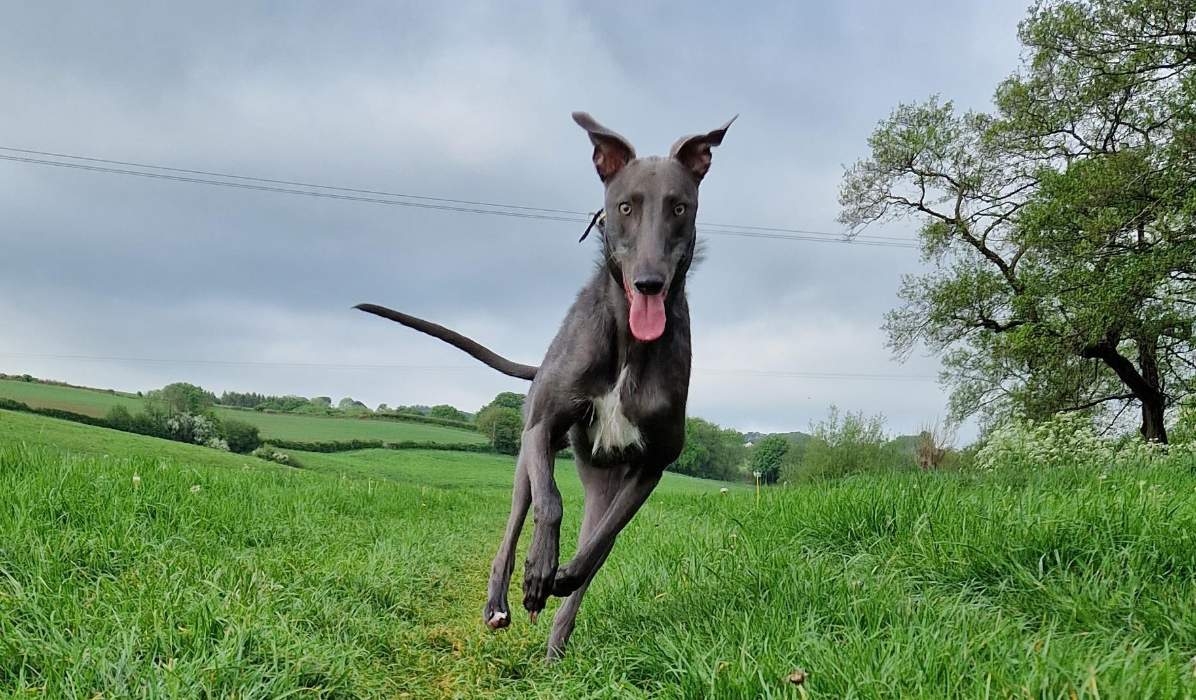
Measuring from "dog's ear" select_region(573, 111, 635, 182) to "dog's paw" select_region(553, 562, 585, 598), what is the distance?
1.56 meters

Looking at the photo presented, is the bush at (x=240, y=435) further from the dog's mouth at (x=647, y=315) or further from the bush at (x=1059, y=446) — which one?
the dog's mouth at (x=647, y=315)

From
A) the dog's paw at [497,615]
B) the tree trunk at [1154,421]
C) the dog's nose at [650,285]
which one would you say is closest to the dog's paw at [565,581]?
the dog's paw at [497,615]

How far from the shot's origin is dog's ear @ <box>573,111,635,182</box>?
9.80 ft

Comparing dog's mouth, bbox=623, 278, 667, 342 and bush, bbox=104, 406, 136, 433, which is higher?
dog's mouth, bbox=623, 278, 667, 342

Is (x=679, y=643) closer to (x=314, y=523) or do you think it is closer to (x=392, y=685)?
(x=392, y=685)

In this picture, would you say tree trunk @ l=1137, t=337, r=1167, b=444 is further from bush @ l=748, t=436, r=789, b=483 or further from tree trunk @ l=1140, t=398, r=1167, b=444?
bush @ l=748, t=436, r=789, b=483

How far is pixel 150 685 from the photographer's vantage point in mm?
2578

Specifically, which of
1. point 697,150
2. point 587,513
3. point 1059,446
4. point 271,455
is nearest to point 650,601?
point 587,513

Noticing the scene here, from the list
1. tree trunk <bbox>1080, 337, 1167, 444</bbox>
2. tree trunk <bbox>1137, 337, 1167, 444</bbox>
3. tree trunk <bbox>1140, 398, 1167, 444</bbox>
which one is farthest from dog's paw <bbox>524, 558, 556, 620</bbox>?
tree trunk <bbox>1140, 398, 1167, 444</bbox>

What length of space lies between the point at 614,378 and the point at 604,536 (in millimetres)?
661

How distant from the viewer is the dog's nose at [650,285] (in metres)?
2.62

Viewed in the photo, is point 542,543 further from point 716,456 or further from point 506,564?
point 716,456

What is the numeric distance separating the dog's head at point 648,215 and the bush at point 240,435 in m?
29.4

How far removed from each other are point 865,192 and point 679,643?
72.2 ft
